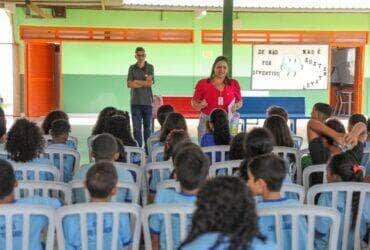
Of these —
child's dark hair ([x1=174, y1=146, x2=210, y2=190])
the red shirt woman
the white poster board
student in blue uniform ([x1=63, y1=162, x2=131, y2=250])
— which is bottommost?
student in blue uniform ([x1=63, y1=162, x2=131, y2=250])

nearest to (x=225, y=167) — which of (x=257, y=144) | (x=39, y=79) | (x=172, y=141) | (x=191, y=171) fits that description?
(x=257, y=144)

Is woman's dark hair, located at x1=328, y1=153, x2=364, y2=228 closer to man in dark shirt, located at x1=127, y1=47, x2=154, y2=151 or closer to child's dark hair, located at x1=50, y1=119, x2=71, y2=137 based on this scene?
child's dark hair, located at x1=50, y1=119, x2=71, y2=137

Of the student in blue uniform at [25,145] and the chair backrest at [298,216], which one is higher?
the student in blue uniform at [25,145]

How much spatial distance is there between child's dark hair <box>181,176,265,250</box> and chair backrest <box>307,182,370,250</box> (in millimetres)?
1208

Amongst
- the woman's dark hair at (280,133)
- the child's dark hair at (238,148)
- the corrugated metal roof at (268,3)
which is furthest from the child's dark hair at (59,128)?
the corrugated metal roof at (268,3)

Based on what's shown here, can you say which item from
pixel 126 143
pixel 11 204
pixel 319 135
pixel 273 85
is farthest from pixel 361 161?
pixel 273 85

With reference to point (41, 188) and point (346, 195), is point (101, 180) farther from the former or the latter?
point (346, 195)

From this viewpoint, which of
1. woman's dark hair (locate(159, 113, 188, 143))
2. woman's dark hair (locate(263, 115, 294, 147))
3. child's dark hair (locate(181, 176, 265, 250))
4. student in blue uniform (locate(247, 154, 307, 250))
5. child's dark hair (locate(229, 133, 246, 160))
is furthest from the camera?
woman's dark hair (locate(159, 113, 188, 143))

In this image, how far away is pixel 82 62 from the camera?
1522cm

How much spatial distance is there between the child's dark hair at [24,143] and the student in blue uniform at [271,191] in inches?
73.6

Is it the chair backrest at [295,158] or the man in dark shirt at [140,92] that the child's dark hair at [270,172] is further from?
the man in dark shirt at [140,92]

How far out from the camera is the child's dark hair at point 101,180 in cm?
300

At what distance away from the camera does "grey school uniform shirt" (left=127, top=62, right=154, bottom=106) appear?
28.8 ft

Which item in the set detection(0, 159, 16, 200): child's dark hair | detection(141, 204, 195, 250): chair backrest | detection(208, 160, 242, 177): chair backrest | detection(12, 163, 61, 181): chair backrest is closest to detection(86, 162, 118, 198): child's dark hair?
detection(141, 204, 195, 250): chair backrest
